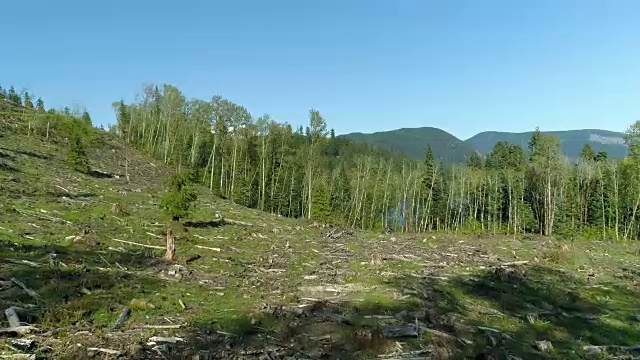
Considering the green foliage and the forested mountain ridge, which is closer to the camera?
the forested mountain ridge

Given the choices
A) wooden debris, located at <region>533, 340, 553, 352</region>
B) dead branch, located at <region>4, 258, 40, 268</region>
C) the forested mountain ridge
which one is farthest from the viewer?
dead branch, located at <region>4, 258, 40, 268</region>

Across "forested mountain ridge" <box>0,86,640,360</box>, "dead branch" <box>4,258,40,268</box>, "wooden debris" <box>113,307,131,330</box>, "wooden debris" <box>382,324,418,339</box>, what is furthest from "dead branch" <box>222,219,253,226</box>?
"wooden debris" <box>382,324,418,339</box>

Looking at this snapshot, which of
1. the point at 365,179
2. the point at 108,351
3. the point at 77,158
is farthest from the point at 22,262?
the point at 365,179

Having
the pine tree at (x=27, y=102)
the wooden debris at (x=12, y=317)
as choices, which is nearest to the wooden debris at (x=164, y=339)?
the wooden debris at (x=12, y=317)

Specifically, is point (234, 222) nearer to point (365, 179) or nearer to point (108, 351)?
point (108, 351)

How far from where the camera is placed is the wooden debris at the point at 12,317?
1023 cm

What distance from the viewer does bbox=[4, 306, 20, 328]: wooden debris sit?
33.6ft

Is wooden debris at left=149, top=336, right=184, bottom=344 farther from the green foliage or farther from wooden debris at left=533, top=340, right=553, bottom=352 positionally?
the green foliage

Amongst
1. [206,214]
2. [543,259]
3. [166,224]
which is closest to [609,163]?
[543,259]

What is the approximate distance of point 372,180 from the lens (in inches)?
3051

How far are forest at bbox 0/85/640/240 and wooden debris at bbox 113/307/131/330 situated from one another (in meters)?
49.4

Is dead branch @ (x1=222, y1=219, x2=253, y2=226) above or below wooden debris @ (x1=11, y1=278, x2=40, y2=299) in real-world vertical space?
below

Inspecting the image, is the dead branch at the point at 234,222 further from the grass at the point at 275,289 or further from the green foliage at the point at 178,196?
the green foliage at the point at 178,196

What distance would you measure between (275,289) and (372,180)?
61.7 m
